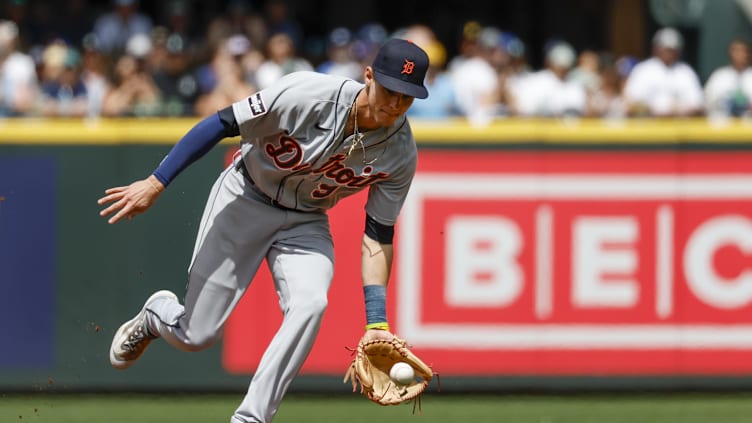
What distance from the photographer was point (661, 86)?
10.6 m

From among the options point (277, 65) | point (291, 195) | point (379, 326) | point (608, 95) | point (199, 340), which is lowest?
point (199, 340)

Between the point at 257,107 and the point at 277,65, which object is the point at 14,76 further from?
the point at 257,107

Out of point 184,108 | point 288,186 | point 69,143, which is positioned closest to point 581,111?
point 184,108

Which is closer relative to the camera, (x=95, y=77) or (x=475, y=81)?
(x=95, y=77)

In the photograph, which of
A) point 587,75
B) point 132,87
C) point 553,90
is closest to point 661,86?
point 587,75

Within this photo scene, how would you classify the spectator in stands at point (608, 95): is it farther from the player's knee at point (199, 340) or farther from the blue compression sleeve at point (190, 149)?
the blue compression sleeve at point (190, 149)

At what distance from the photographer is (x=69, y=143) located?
865 centimetres

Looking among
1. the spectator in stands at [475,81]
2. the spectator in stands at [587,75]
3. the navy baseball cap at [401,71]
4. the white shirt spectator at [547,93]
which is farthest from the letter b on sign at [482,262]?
the navy baseball cap at [401,71]

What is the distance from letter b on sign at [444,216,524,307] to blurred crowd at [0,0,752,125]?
77 centimetres

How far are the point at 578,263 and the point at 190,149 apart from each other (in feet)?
12.4

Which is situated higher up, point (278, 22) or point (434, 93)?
point (278, 22)

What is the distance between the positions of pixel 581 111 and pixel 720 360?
232 centimetres

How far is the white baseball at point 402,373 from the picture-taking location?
5863mm

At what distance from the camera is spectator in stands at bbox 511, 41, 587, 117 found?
425 inches
